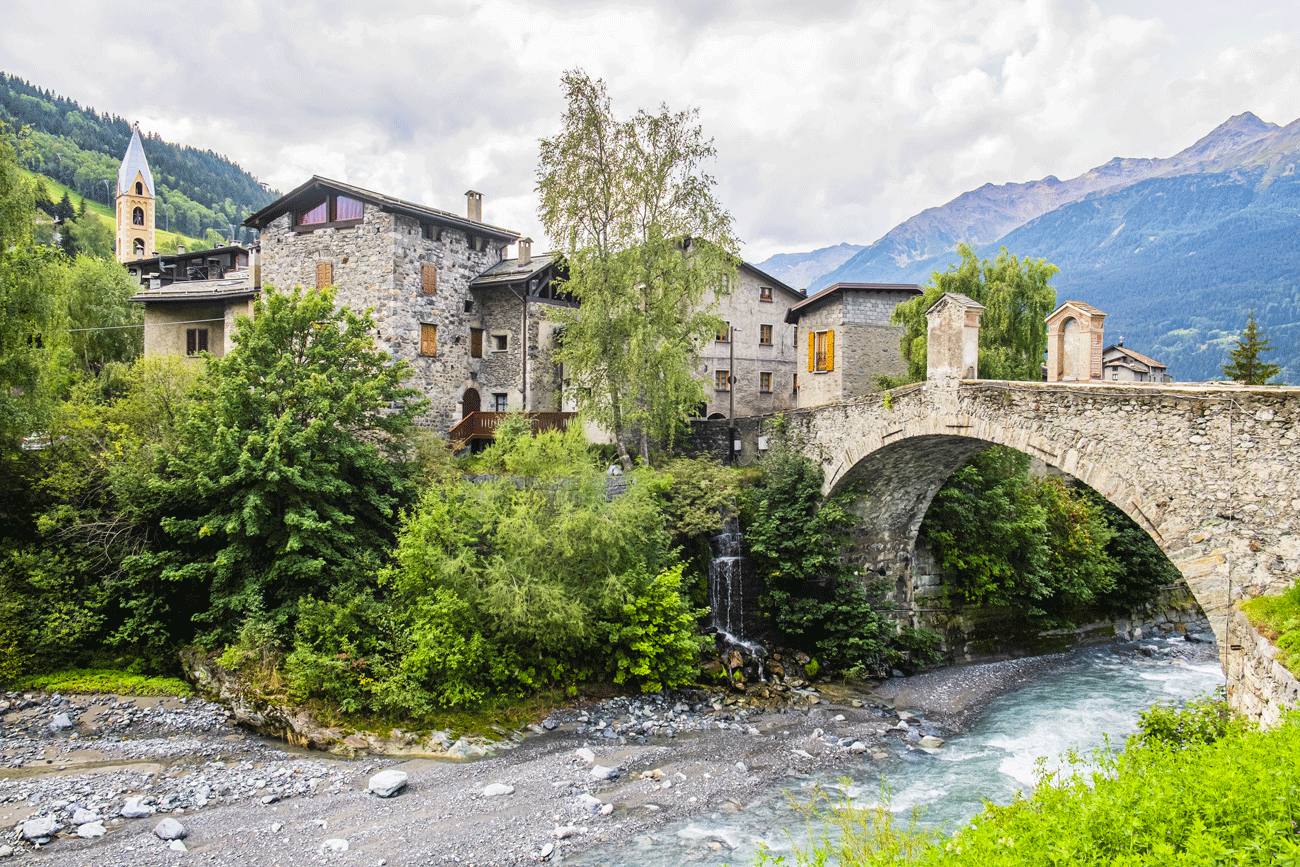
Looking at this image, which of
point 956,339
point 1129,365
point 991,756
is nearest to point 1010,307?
point 956,339

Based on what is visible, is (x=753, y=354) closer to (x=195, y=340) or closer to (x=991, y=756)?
(x=991, y=756)

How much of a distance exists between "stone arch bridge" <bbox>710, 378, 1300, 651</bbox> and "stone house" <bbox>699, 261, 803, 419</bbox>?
617 inches

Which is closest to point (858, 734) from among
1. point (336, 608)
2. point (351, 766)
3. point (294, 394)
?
point (351, 766)

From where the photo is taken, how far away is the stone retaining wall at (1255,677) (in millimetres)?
Answer: 8055

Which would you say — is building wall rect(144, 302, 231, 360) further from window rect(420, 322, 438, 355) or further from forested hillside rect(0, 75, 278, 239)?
forested hillside rect(0, 75, 278, 239)

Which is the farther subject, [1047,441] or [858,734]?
[858,734]

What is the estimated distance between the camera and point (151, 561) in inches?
615

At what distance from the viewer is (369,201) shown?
926 inches

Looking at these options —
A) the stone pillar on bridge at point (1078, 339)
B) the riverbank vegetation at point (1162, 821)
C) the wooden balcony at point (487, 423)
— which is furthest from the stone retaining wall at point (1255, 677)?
the wooden balcony at point (487, 423)

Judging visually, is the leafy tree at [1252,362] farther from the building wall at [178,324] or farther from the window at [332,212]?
the building wall at [178,324]

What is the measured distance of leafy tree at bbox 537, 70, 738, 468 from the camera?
20.5m

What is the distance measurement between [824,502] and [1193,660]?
35.9 feet

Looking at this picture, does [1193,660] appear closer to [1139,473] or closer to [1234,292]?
[1139,473]

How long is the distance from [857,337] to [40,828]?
88.6ft
